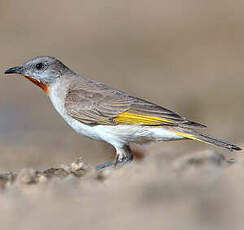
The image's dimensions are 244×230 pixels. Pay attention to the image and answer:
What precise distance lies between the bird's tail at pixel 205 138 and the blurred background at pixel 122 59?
3228mm

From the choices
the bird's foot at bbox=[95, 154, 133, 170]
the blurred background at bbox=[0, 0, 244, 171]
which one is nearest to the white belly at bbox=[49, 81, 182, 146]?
the bird's foot at bbox=[95, 154, 133, 170]

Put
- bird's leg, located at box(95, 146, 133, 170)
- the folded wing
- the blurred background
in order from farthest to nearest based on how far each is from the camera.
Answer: the blurred background → bird's leg, located at box(95, 146, 133, 170) → the folded wing

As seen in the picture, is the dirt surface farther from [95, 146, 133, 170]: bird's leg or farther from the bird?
[95, 146, 133, 170]: bird's leg

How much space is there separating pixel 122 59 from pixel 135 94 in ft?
18.8

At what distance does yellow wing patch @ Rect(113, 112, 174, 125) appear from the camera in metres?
10.1

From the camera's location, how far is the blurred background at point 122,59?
18.3m

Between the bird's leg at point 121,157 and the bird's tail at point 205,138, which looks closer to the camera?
the bird's tail at point 205,138

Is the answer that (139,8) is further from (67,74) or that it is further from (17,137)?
(67,74)

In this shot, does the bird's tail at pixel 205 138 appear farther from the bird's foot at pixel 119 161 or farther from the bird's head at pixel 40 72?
the bird's head at pixel 40 72

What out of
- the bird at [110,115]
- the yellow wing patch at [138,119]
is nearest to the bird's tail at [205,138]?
the bird at [110,115]

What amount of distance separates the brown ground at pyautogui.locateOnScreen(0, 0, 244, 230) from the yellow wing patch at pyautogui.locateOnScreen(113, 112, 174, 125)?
567 millimetres

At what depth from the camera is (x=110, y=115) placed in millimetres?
10586

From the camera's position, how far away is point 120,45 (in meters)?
31.2

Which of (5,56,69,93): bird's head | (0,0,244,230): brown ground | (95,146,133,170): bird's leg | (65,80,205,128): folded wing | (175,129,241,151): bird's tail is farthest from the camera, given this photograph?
(5,56,69,93): bird's head
